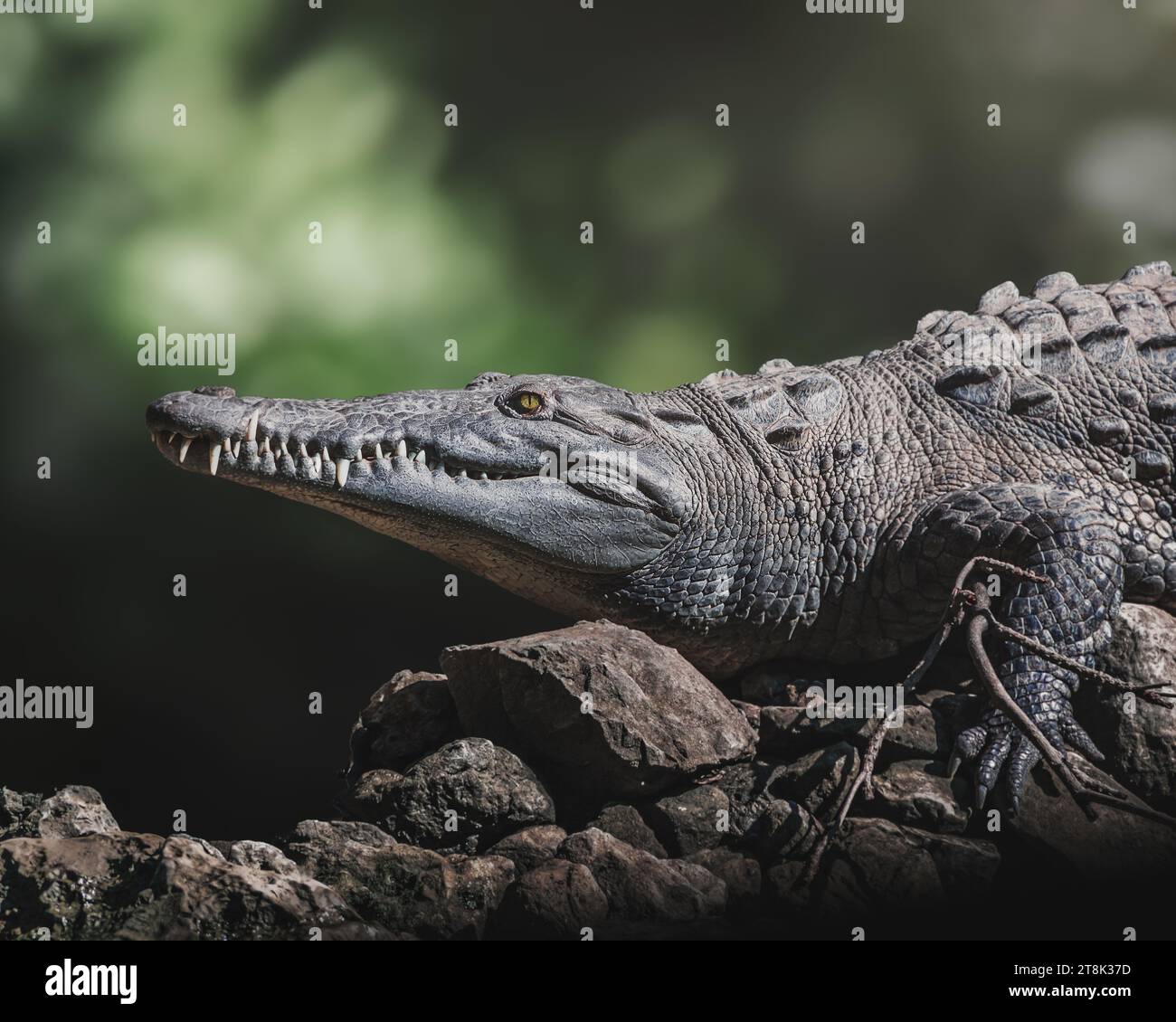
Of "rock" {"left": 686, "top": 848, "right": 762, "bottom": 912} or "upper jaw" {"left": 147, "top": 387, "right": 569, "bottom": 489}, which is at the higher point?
"upper jaw" {"left": 147, "top": 387, "right": 569, "bottom": 489}

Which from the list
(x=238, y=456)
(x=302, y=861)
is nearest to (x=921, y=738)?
(x=302, y=861)

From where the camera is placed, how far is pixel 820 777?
6.95ft

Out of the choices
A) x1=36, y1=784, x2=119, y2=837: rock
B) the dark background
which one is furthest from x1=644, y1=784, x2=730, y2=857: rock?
the dark background

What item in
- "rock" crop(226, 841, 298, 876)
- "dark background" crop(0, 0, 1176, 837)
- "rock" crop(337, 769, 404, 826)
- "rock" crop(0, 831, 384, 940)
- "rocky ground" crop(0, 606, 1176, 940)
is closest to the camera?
"rock" crop(0, 831, 384, 940)

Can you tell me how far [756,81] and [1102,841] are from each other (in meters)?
2.62

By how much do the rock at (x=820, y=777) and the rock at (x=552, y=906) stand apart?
446 mm

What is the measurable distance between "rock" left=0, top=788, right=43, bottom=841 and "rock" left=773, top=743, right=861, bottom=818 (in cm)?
138

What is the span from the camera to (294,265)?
3568 mm

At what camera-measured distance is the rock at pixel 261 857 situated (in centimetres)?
187

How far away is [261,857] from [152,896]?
23 centimetres

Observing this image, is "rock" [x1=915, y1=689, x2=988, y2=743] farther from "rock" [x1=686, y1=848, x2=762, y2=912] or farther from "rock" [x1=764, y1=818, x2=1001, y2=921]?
"rock" [x1=686, y1=848, x2=762, y2=912]

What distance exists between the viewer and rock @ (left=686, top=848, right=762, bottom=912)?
6.23ft

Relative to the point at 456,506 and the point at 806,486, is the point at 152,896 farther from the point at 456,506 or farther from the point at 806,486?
the point at 806,486

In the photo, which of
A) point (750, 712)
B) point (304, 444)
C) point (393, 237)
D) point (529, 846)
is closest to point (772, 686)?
point (750, 712)
